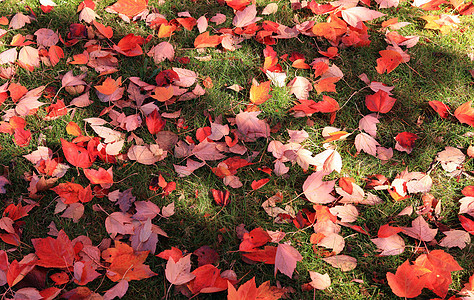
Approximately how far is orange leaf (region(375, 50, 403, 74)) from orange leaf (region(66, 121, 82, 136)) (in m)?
1.84

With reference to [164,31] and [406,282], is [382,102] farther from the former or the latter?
[164,31]

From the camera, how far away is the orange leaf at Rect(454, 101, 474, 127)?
86.4 inches

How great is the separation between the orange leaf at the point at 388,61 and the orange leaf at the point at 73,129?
1842mm

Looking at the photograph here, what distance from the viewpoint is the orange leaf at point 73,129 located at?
82.0 inches

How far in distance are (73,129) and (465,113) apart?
2235 mm

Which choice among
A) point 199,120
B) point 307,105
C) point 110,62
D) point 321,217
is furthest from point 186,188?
point 110,62

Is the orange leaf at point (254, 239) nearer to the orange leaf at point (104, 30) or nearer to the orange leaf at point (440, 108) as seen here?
the orange leaf at point (440, 108)

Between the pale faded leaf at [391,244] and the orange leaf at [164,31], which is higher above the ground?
the orange leaf at [164,31]

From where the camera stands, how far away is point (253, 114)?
2160 millimetres

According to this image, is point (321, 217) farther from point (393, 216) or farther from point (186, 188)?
point (186, 188)

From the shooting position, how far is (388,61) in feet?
7.99

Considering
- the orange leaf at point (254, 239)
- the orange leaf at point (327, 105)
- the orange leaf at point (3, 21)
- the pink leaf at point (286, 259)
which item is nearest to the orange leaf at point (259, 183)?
the orange leaf at point (254, 239)

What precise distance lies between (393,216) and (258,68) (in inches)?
46.7

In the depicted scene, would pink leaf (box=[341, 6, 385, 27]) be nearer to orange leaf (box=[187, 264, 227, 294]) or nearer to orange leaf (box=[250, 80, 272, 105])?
orange leaf (box=[250, 80, 272, 105])
